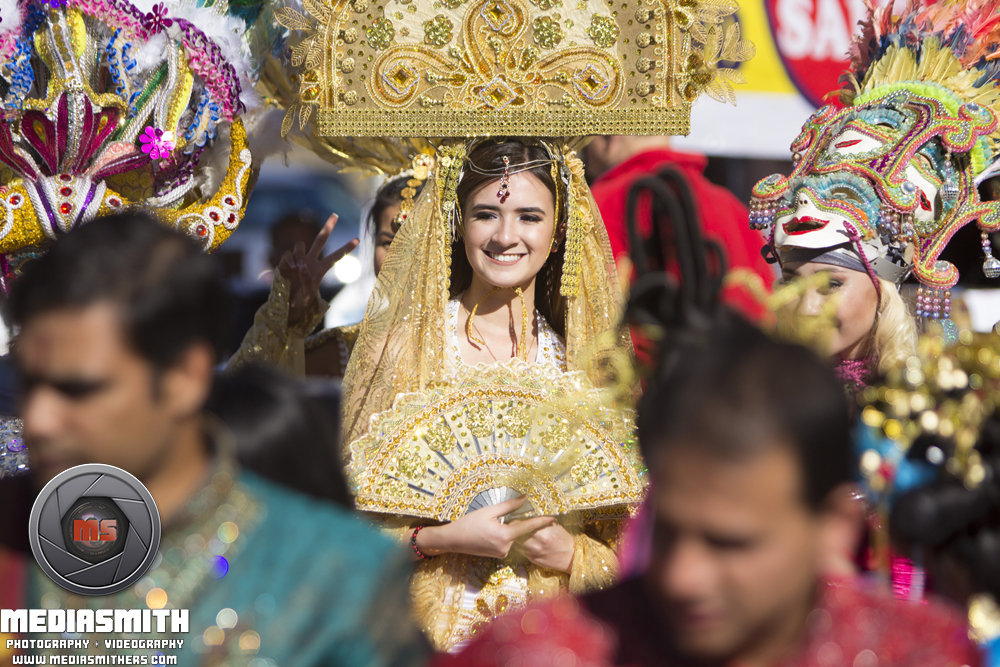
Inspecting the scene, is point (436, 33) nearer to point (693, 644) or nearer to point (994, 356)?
point (994, 356)

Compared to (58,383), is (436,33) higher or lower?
higher

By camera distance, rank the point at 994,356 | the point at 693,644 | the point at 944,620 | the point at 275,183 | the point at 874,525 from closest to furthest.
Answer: the point at 693,644 < the point at 944,620 < the point at 994,356 < the point at 874,525 < the point at 275,183

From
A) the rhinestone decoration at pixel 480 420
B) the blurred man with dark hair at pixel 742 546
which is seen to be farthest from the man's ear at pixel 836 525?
the rhinestone decoration at pixel 480 420

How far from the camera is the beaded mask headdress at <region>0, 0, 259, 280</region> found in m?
2.72

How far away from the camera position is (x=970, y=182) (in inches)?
114

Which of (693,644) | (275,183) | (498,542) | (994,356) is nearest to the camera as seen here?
(693,644)

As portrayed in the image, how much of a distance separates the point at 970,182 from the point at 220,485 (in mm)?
2480

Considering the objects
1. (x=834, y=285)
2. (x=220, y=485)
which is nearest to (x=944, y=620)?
(x=220, y=485)

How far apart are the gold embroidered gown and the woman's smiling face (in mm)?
Answer: 202

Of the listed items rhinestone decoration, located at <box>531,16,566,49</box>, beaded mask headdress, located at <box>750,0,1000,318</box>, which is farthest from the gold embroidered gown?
rhinestone decoration, located at <box>531,16,566,49</box>

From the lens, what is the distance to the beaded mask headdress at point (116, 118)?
2.72m

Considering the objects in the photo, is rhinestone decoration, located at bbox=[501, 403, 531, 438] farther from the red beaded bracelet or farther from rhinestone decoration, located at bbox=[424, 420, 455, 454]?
the red beaded bracelet

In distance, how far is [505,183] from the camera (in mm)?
2812

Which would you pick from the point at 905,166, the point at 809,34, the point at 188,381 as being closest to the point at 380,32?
the point at 905,166
